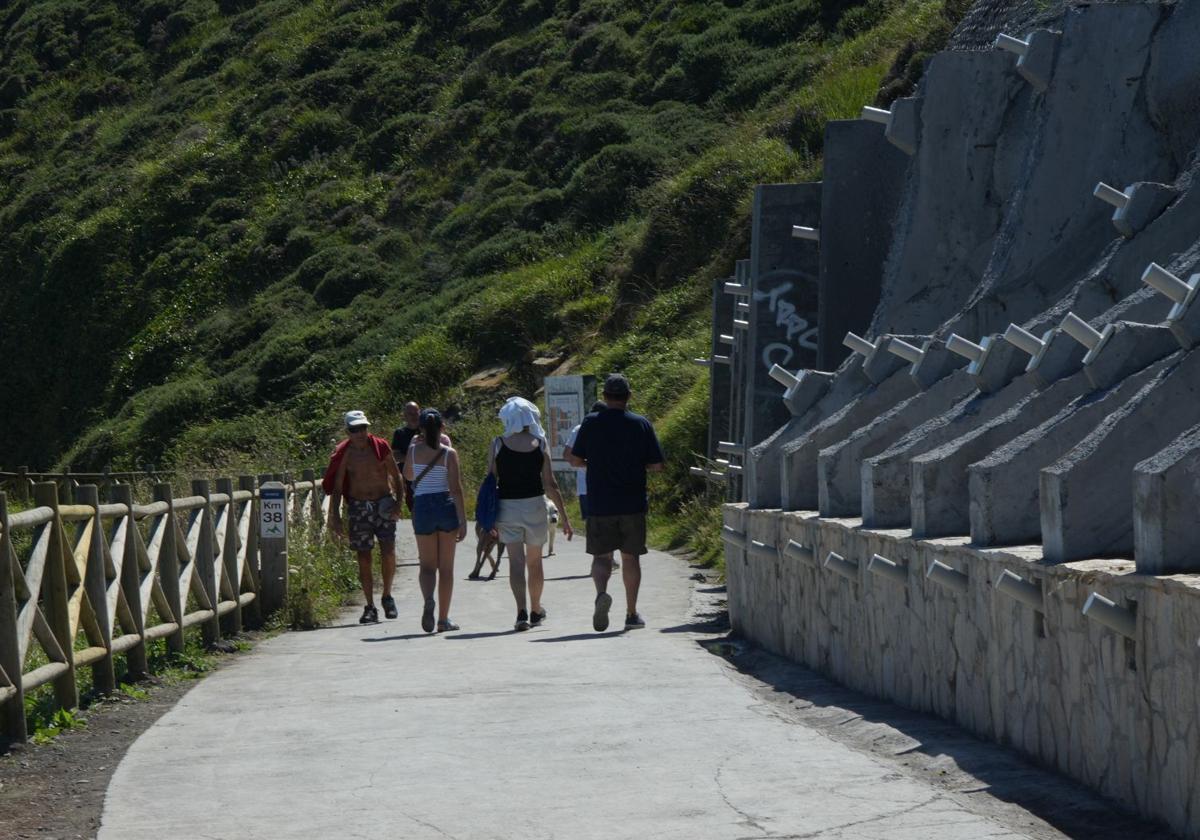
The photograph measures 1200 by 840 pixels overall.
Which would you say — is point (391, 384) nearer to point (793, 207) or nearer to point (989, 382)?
point (793, 207)

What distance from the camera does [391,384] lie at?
37469 mm

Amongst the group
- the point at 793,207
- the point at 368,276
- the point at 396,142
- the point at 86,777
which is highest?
the point at 396,142

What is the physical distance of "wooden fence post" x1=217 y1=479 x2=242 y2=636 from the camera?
12930 millimetres

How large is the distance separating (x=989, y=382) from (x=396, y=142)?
43758 millimetres

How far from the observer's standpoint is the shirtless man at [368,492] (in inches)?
569

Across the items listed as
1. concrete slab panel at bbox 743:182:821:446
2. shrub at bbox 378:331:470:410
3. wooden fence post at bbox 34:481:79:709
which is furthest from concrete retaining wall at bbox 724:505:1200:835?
shrub at bbox 378:331:470:410

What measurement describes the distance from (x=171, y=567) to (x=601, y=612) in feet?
9.21

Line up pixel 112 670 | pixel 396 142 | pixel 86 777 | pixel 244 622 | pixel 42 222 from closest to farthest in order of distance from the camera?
pixel 86 777 → pixel 112 670 → pixel 244 622 → pixel 396 142 → pixel 42 222

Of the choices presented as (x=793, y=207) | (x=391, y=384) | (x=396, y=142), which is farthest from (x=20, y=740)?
(x=396, y=142)

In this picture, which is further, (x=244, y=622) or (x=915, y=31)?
(x=915, y=31)

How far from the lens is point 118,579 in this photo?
32.5ft

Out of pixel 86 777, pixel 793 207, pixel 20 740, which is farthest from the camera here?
pixel 793 207

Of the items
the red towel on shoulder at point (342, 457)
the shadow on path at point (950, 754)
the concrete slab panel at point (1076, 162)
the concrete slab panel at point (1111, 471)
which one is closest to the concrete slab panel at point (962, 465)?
the shadow on path at point (950, 754)

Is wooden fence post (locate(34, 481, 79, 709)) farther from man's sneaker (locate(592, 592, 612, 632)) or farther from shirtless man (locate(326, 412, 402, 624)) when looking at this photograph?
shirtless man (locate(326, 412, 402, 624))
